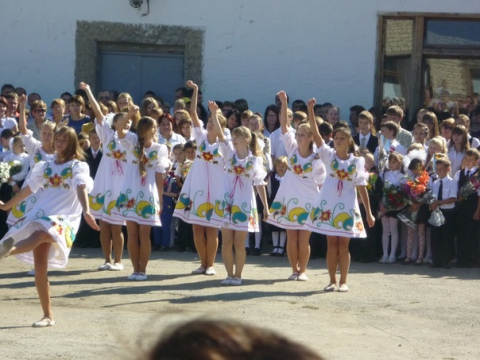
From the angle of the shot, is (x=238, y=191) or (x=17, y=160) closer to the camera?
(x=238, y=191)

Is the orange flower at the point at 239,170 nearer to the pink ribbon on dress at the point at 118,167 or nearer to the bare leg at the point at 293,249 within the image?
the bare leg at the point at 293,249

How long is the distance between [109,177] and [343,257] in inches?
106

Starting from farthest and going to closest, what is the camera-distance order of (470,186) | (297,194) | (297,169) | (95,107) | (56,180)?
(470,186) → (297,194) → (297,169) → (95,107) → (56,180)

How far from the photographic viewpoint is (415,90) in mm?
14898

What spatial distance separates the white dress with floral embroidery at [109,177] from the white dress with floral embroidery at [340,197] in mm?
2159

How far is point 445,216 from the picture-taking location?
11242 millimetres

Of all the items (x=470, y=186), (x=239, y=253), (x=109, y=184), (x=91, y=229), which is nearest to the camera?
(x=239, y=253)

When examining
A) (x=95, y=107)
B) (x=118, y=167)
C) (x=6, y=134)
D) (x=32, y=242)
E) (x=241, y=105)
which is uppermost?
(x=241, y=105)

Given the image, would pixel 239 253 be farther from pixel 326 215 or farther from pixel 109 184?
pixel 109 184

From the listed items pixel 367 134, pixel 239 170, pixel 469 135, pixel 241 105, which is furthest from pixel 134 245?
pixel 469 135

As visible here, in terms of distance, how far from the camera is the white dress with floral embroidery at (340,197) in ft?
30.3

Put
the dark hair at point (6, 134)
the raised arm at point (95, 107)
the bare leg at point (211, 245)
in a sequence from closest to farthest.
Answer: the raised arm at point (95, 107), the bare leg at point (211, 245), the dark hair at point (6, 134)

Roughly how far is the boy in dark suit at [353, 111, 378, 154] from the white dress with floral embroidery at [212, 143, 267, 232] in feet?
8.37

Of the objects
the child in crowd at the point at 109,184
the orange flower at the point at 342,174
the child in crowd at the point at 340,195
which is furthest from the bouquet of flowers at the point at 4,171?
the orange flower at the point at 342,174
